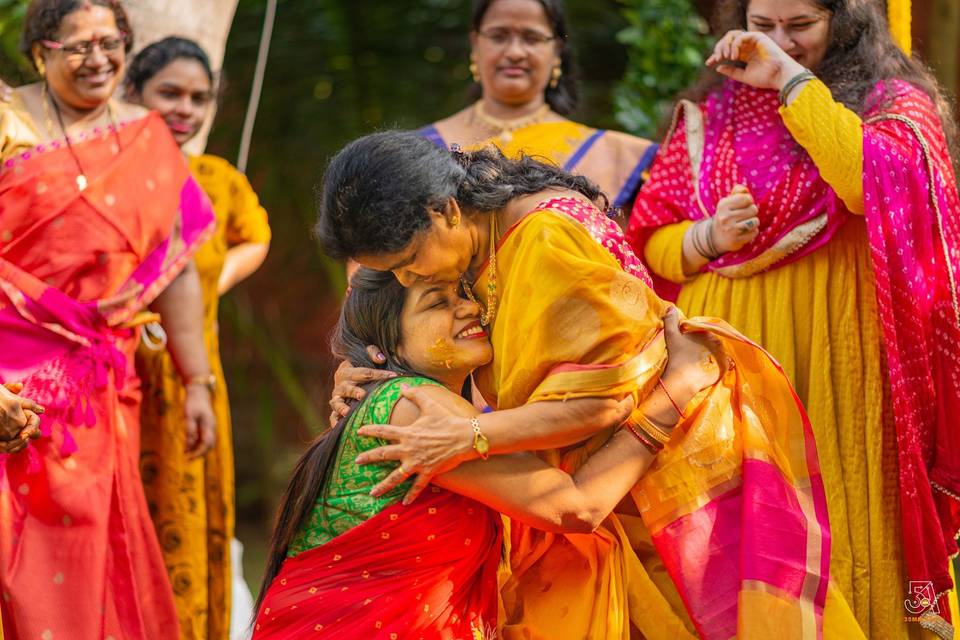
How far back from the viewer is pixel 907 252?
324 centimetres

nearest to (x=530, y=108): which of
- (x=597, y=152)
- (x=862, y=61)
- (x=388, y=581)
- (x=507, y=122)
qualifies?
(x=507, y=122)

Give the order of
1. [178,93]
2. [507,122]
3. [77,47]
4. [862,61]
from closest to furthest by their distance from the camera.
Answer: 1. [862,61]
2. [77,47]
3. [507,122]
4. [178,93]

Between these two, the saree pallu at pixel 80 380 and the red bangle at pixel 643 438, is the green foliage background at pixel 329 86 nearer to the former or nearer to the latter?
the saree pallu at pixel 80 380

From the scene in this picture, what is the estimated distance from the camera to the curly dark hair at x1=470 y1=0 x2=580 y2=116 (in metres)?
4.50

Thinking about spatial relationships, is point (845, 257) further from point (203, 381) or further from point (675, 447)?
point (203, 381)

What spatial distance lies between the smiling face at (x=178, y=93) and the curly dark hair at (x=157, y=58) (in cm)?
1

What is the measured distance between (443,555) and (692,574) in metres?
0.50

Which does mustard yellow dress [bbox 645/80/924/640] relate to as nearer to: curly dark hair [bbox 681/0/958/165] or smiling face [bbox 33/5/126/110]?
curly dark hair [bbox 681/0/958/165]

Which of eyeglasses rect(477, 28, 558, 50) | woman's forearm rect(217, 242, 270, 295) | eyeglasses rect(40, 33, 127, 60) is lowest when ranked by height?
woman's forearm rect(217, 242, 270, 295)

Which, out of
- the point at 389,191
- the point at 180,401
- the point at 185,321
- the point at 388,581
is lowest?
the point at 180,401

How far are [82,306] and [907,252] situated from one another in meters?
2.11

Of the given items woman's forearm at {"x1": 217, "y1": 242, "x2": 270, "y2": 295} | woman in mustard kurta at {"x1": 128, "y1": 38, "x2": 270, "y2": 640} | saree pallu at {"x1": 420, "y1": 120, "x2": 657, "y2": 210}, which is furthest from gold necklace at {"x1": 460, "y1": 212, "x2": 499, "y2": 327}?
woman's forearm at {"x1": 217, "y1": 242, "x2": 270, "y2": 295}

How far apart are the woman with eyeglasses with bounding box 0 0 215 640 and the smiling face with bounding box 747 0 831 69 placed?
1.73 m

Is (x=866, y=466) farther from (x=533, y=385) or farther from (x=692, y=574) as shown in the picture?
(x=533, y=385)
